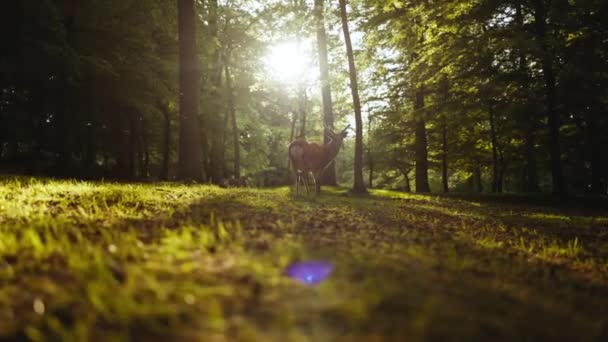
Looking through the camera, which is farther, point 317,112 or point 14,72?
point 317,112

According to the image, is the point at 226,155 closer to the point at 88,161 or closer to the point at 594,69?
the point at 88,161

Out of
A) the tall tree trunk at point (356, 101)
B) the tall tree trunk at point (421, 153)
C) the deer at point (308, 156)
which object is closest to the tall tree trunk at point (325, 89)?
the tall tree trunk at point (356, 101)

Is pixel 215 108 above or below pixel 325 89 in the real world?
above

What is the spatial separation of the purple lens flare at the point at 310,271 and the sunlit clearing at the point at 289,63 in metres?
25.3

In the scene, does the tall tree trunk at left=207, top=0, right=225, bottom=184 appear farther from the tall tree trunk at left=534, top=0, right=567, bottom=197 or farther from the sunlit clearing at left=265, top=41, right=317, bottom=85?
the tall tree trunk at left=534, top=0, right=567, bottom=197

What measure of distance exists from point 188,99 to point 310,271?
40.4 feet

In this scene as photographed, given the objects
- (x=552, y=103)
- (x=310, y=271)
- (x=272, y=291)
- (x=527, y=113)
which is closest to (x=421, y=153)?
(x=527, y=113)

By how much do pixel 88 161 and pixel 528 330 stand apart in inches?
1281

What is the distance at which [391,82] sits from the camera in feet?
77.2

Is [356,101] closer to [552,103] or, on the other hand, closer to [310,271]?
[552,103]

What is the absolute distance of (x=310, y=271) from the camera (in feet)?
7.75

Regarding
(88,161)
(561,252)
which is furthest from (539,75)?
(88,161)

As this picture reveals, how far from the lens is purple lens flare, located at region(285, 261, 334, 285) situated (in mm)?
2166

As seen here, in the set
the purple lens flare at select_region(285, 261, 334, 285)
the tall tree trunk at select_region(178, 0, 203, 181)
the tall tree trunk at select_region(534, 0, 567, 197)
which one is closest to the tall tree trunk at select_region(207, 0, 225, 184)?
the tall tree trunk at select_region(178, 0, 203, 181)
